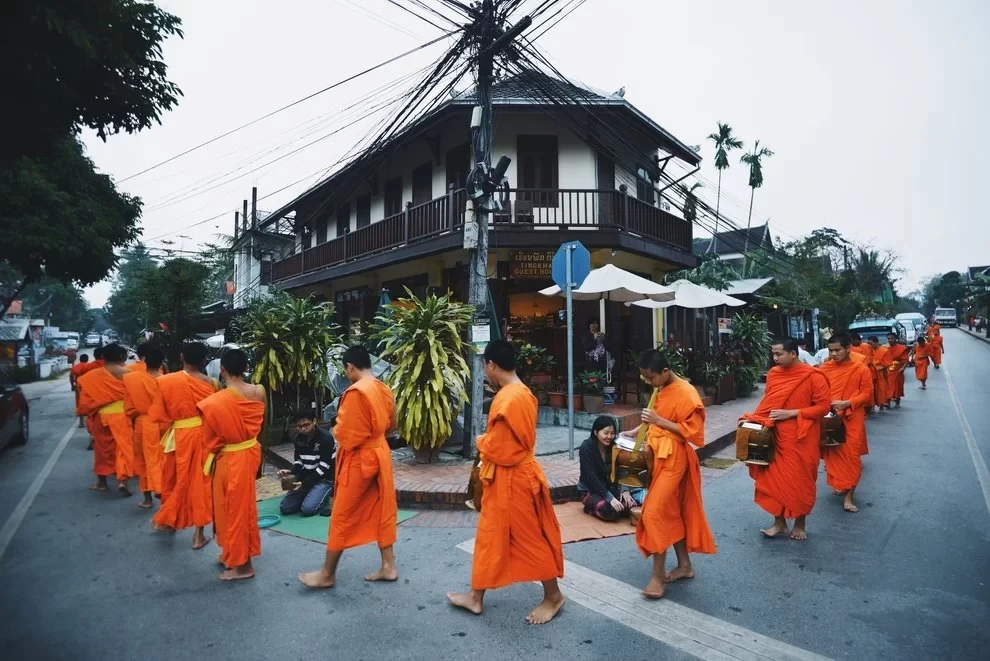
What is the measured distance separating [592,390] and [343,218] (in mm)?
12780

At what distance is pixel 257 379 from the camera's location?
27.5 feet

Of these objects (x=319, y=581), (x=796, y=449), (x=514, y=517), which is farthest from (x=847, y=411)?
(x=319, y=581)

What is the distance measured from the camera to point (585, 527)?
5035mm

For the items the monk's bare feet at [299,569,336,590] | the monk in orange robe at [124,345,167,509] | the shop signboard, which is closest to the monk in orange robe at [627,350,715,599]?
the monk's bare feet at [299,569,336,590]

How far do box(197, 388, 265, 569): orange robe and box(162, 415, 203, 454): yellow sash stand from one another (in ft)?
3.43

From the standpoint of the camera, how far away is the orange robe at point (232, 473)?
3887mm

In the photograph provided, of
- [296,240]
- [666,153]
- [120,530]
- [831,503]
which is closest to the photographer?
[120,530]

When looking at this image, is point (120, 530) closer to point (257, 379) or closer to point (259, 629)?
point (259, 629)

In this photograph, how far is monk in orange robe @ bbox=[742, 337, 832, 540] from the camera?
4.55 m

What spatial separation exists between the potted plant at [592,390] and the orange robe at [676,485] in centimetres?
528

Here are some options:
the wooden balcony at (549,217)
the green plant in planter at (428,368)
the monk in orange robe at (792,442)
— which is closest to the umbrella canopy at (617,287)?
the wooden balcony at (549,217)

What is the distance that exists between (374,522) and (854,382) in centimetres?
514

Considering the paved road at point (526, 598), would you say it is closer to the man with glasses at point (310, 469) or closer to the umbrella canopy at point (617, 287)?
→ the man with glasses at point (310, 469)

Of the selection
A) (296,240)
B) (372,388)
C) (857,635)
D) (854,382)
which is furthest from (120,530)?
(296,240)
